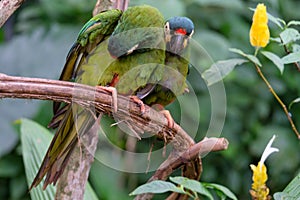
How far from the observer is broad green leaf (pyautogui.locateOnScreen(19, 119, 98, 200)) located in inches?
45.9

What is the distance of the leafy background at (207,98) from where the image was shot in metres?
1.92

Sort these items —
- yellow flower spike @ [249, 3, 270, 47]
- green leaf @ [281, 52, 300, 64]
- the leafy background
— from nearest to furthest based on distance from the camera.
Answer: green leaf @ [281, 52, 300, 64] → yellow flower spike @ [249, 3, 270, 47] → the leafy background

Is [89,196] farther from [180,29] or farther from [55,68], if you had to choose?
[55,68]

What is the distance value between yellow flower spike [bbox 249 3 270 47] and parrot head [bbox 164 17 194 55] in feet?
0.59

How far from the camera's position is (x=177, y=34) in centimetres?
112

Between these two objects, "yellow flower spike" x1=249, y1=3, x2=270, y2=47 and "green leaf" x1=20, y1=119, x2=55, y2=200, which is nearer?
"yellow flower spike" x1=249, y1=3, x2=270, y2=47

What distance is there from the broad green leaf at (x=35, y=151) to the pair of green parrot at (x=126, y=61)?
12 cm

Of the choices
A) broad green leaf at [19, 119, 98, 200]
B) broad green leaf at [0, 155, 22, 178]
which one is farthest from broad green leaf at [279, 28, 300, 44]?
broad green leaf at [0, 155, 22, 178]

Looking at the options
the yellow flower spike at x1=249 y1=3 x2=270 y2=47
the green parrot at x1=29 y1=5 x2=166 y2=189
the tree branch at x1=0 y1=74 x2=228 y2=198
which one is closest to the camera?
the tree branch at x1=0 y1=74 x2=228 y2=198

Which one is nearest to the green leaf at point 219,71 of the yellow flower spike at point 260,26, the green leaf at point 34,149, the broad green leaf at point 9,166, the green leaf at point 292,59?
the yellow flower spike at point 260,26

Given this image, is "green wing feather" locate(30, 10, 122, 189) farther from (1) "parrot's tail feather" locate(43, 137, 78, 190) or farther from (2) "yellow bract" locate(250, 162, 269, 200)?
(2) "yellow bract" locate(250, 162, 269, 200)

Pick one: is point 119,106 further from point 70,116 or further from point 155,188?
point 70,116

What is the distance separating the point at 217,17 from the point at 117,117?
4.37 ft

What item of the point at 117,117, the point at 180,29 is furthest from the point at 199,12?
the point at 117,117
